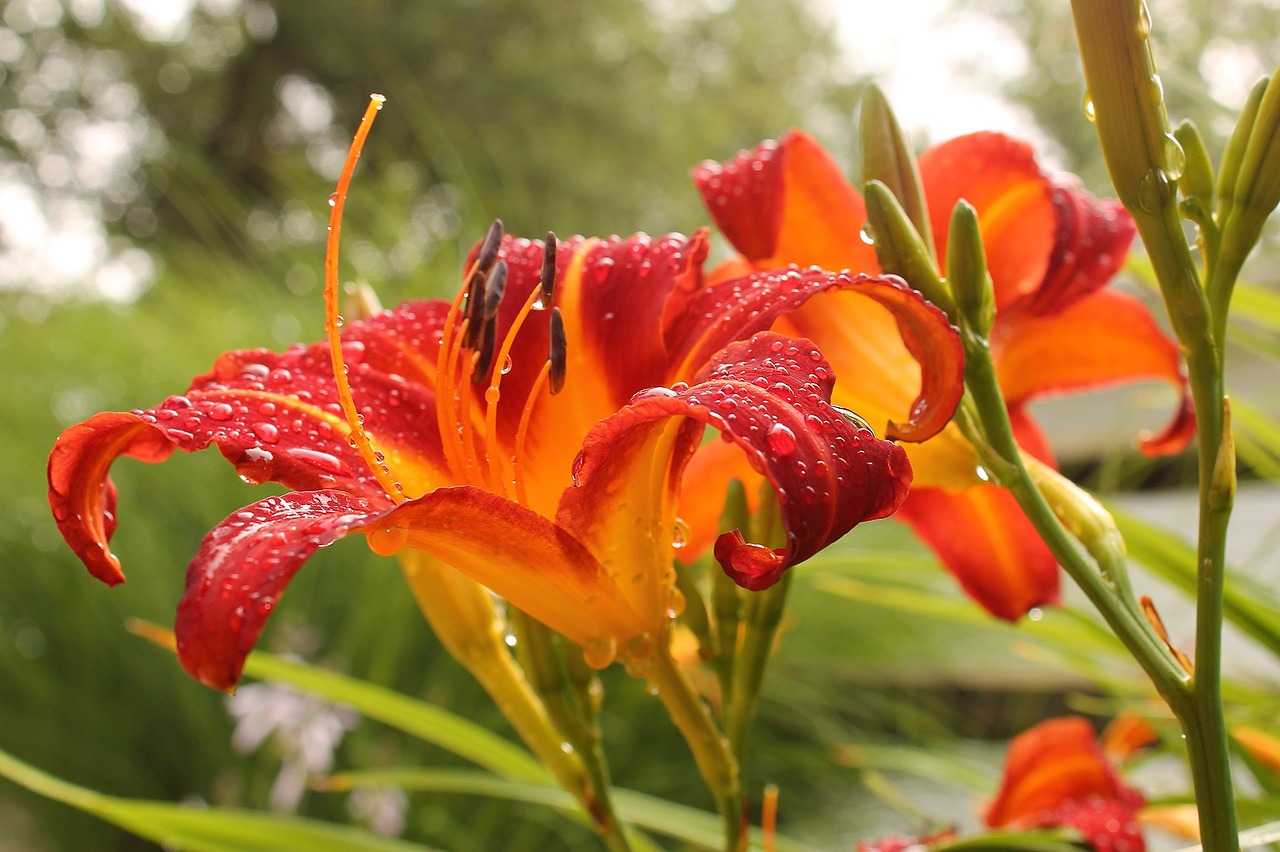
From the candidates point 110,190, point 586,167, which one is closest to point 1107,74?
point 586,167

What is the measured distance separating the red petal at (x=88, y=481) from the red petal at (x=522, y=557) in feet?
0.26

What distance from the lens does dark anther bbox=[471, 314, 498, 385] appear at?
0.31m

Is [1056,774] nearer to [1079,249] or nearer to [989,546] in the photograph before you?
[989,546]

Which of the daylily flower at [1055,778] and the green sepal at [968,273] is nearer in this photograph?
the green sepal at [968,273]

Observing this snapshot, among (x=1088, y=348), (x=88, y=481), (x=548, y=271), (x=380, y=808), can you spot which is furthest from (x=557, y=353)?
(x=380, y=808)

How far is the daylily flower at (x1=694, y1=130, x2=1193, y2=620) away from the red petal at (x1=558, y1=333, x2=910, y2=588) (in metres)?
0.09

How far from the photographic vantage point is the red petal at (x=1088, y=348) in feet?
1.32

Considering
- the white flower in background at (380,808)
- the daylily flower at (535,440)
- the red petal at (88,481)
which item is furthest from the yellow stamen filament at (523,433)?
the white flower in background at (380,808)

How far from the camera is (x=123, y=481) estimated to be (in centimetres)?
165

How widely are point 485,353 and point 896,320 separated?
13 centimetres

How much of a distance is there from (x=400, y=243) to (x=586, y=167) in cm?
437

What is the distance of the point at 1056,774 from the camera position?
16.6 inches

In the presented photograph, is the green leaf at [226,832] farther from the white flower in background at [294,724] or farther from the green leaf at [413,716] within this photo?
the white flower in background at [294,724]

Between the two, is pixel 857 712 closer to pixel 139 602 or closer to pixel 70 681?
pixel 139 602
